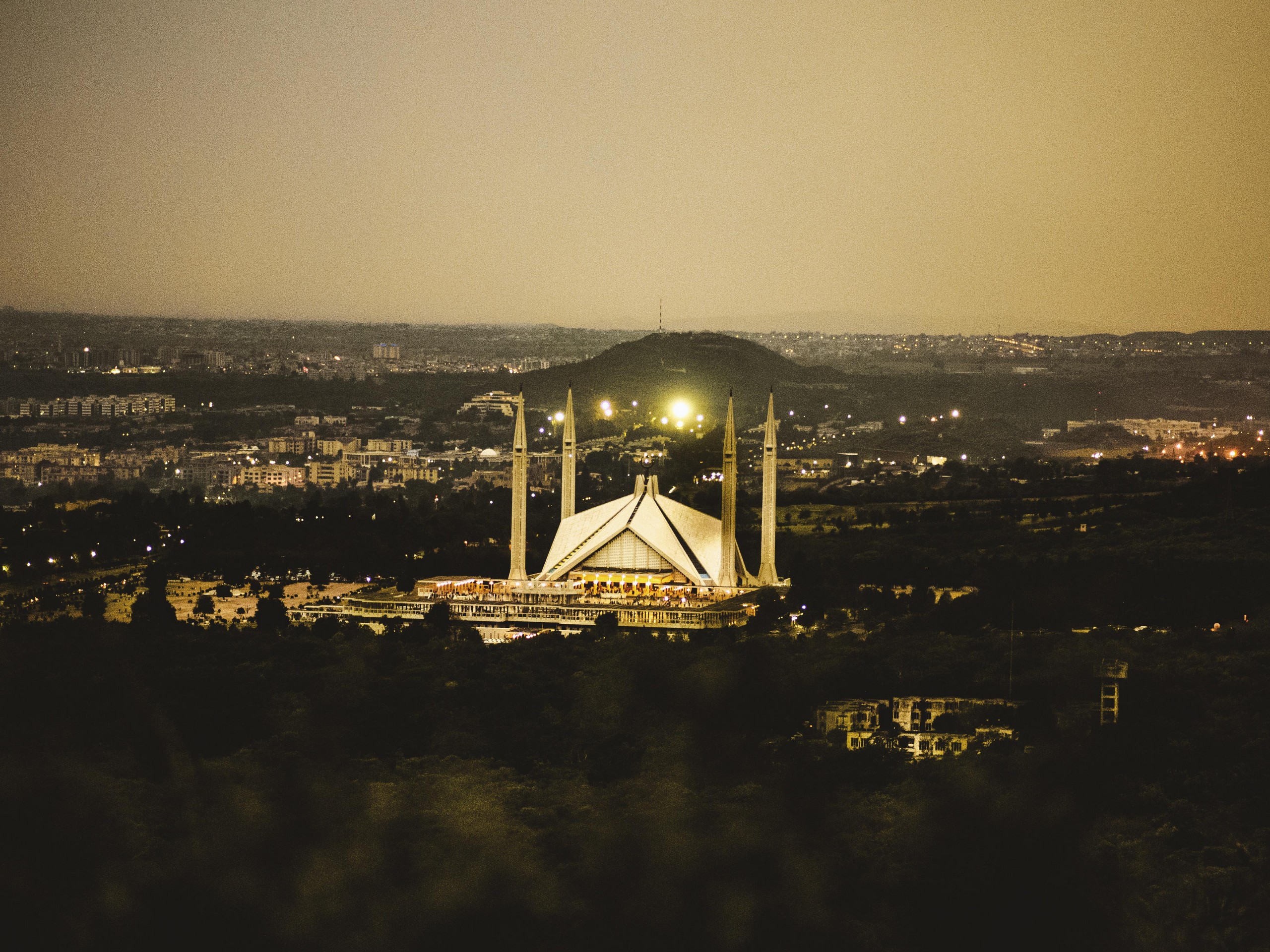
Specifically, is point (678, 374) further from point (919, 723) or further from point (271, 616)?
point (919, 723)

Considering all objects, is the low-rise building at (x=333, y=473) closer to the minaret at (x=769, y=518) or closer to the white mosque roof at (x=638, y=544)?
the white mosque roof at (x=638, y=544)

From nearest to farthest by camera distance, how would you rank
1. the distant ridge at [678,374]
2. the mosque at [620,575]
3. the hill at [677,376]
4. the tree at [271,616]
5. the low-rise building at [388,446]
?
the tree at [271,616] → the mosque at [620,575] → the low-rise building at [388,446] → the hill at [677,376] → the distant ridge at [678,374]

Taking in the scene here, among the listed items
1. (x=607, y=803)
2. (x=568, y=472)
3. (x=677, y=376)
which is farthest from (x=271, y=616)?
(x=677, y=376)

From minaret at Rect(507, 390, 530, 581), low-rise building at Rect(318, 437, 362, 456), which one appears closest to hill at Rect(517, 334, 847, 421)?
low-rise building at Rect(318, 437, 362, 456)

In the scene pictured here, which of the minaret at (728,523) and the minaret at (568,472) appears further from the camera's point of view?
the minaret at (568,472)

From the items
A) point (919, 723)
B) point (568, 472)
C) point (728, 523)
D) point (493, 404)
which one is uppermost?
point (493, 404)

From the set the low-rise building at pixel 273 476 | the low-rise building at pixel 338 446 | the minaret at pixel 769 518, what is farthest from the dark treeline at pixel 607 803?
the low-rise building at pixel 338 446

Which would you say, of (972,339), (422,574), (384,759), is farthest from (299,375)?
(384,759)
